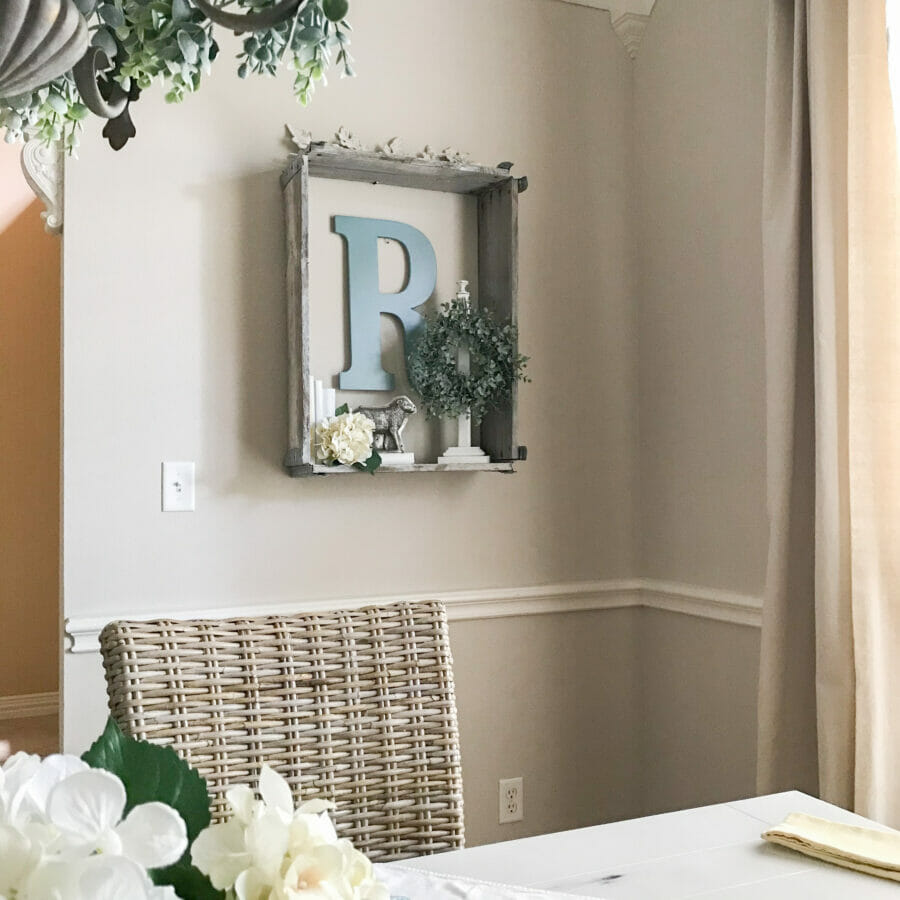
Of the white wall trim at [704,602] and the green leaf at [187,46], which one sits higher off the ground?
the green leaf at [187,46]

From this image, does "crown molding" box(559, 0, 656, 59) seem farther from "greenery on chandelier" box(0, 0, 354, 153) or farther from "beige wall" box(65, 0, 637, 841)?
"greenery on chandelier" box(0, 0, 354, 153)

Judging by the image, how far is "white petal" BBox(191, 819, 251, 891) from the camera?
1.69 ft

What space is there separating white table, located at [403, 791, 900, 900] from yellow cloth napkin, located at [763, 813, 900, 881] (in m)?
0.01

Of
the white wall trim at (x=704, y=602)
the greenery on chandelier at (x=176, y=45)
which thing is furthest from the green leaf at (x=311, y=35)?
the white wall trim at (x=704, y=602)

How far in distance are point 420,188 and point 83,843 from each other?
2.29m

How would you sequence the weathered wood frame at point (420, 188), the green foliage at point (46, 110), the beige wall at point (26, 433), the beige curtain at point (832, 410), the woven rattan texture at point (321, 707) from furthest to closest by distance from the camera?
1. the beige wall at point (26, 433)
2. the weathered wood frame at point (420, 188)
3. the beige curtain at point (832, 410)
4. the woven rattan texture at point (321, 707)
5. the green foliage at point (46, 110)

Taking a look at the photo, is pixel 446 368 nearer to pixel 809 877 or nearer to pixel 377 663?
pixel 377 663

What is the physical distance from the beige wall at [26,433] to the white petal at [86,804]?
14.6 ft

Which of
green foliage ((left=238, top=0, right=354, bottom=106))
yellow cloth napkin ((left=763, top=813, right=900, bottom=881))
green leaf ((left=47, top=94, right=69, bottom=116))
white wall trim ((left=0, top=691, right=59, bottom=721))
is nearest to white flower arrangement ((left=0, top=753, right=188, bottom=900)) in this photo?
green foliage ((left=238, top=0, right=354, bottom=106))

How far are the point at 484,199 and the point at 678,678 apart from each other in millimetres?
1388

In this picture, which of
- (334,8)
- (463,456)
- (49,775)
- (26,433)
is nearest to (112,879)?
(49,775)

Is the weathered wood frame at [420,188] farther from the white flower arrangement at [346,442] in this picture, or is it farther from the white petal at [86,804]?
the white petal at [86,804]

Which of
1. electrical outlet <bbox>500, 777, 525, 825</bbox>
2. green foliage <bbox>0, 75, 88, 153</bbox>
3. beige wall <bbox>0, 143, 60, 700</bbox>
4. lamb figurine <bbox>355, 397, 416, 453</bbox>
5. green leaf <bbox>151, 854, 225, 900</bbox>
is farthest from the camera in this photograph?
beige wall <bbox>0, 143, 60, 700</bbox>

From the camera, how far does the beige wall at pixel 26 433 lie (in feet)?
15.0
